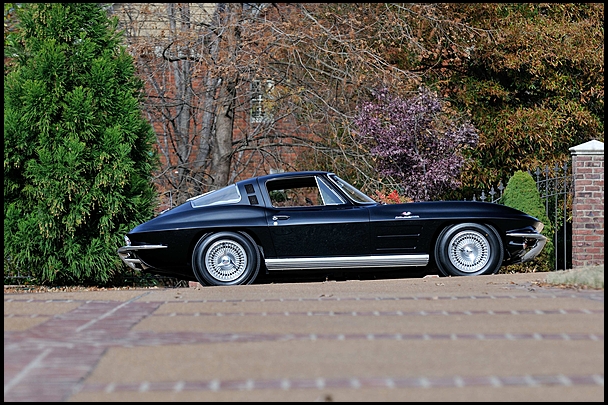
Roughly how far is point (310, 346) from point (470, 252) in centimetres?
580

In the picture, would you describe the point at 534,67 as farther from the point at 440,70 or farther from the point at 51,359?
the point at 51,359

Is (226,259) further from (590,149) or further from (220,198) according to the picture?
(590,149)

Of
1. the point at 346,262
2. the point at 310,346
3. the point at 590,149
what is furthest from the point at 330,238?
the point at 310,346

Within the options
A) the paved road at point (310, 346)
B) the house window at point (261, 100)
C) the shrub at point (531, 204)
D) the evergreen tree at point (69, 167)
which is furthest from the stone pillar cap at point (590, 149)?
the house window at point (261, 100)

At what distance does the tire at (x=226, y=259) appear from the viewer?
12.0 m

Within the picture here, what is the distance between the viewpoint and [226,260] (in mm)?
12086

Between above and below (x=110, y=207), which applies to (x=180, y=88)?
above

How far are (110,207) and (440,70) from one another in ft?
36.4

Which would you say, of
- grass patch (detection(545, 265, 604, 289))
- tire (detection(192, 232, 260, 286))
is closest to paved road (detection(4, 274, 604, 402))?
grass patch (detection(545, 265, 604, 289))

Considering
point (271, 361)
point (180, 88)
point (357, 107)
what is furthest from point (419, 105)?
point (271, 361)

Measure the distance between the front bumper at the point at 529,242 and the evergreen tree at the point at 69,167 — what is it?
5163 millimetres

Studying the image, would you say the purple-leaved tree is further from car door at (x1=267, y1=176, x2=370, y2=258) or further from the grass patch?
the grass patch

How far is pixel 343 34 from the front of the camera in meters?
20.2

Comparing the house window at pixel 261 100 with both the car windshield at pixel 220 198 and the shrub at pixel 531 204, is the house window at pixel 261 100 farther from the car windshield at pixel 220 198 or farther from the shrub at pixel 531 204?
the car windshield at pixel 220 198
